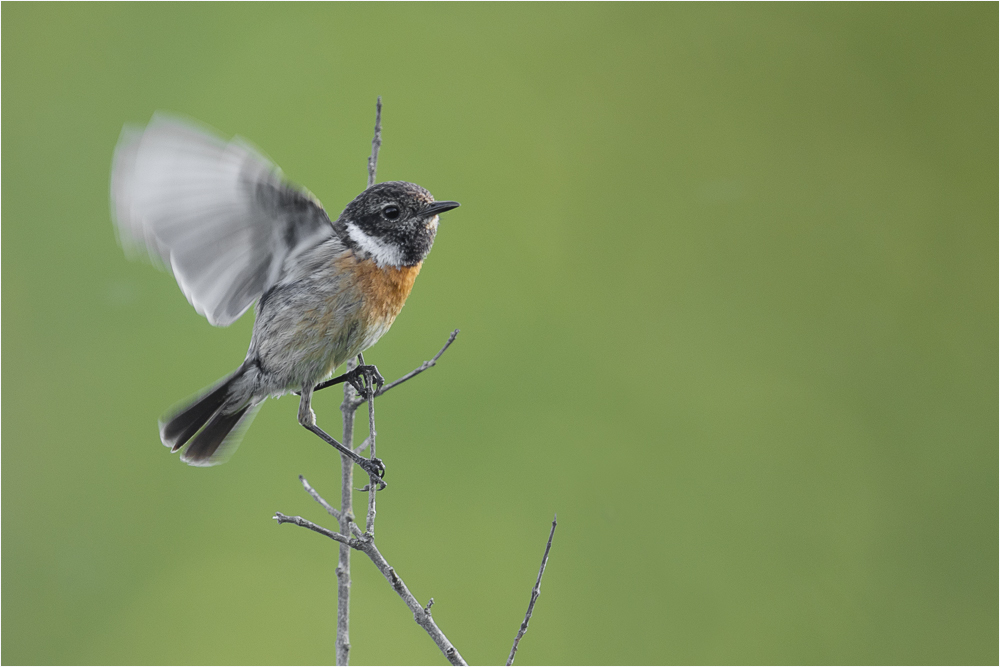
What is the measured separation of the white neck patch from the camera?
185cm

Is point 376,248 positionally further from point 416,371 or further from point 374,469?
point 374,469

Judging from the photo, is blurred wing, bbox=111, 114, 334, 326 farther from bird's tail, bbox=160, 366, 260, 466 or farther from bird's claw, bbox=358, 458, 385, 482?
bird's claw, bbox=358, 458, 385, 482

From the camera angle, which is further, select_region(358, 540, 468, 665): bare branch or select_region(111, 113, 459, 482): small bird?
select_region(111, 113, 459, 482): small bird

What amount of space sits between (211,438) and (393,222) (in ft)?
2.50

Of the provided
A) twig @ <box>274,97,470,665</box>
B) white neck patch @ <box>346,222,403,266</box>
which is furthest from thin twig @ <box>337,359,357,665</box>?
white neck patch @ <box>346,222,403,266</box>

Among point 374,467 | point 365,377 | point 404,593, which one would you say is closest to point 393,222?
point 365,377

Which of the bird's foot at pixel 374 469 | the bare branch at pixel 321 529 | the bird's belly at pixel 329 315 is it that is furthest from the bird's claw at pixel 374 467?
the bird's belly at pixel 329 315

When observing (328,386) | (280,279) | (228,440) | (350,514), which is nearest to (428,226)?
(280,279)

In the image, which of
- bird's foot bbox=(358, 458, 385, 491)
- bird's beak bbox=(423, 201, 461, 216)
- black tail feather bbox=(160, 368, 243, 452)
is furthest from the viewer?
black tail feather bbox=(160, 368, 243, 452)

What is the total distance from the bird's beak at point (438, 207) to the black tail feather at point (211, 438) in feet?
2.38

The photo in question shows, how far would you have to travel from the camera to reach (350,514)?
172 cm

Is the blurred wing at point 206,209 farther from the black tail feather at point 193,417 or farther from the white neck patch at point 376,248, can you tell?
the black tail feather at point 193,417

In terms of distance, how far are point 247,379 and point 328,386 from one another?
0.20m

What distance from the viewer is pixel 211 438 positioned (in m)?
2.05
